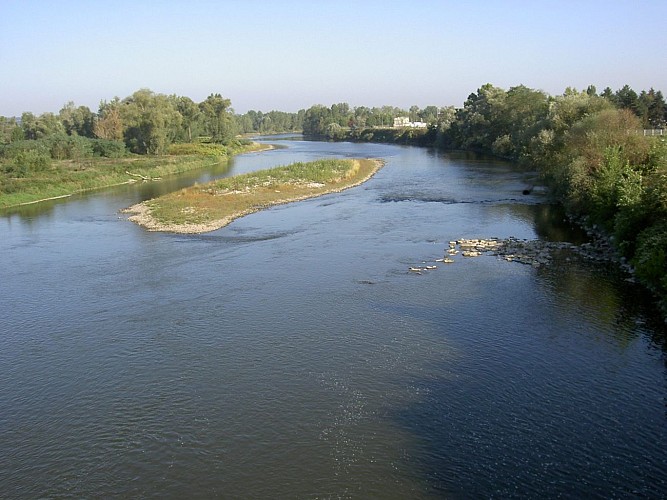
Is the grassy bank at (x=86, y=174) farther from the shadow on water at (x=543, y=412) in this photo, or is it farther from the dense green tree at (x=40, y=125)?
the shadow on water at (x=543, y=412)

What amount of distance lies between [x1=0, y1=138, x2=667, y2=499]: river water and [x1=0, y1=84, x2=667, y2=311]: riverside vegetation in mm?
4374

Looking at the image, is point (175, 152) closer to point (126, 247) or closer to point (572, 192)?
point (126, 247)

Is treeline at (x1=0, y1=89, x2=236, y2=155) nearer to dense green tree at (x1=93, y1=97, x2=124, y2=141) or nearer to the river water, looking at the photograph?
dense green tree at (x1=93, y1=97, x2=124, y2=141)

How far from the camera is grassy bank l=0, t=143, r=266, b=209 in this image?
187 ft

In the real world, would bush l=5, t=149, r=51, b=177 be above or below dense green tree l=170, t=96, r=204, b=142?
below

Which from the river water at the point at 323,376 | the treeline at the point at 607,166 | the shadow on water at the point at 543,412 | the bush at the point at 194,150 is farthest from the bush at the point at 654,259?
the bush at the point at 194,150

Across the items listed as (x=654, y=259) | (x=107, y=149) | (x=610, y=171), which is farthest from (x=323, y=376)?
(x=107, y=149)

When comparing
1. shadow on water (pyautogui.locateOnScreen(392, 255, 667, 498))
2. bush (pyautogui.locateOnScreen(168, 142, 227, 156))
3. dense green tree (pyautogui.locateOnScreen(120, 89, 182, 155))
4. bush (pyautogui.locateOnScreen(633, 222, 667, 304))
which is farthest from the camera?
bush (pyautogui.locateOnScreen(168, 142, 227, 156))

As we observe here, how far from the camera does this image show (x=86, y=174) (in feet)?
221

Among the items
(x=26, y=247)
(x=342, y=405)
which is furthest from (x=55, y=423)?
(x=26, y=247)

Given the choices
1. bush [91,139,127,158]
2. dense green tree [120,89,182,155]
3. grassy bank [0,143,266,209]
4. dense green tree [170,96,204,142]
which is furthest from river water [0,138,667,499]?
dense green tree [170,96,204,142]

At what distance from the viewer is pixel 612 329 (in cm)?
2136

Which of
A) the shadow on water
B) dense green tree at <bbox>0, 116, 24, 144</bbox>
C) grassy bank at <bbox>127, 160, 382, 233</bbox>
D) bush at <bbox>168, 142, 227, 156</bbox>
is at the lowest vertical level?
the shadow on water

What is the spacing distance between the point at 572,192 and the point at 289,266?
21.7 metres
